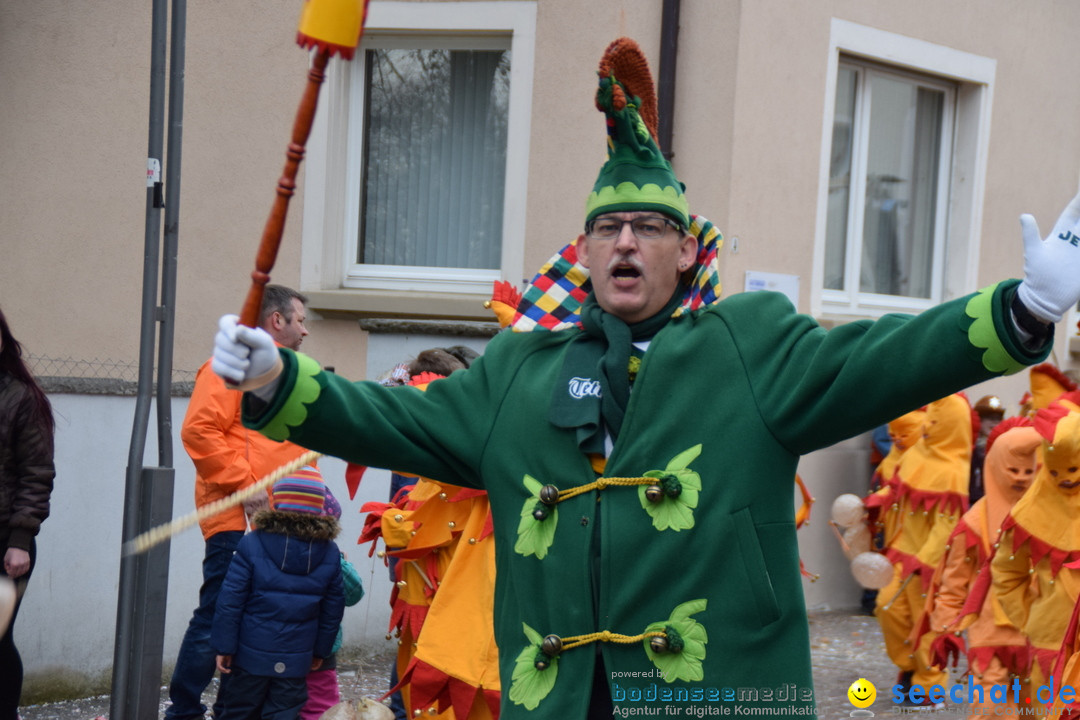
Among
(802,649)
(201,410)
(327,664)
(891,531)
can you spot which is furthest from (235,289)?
(802,649)

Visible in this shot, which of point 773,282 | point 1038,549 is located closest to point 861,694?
point 1038,549

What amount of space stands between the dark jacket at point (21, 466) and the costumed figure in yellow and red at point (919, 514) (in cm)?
448

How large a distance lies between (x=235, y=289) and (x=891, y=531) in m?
4.34

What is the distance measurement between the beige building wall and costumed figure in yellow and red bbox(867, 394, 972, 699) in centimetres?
153

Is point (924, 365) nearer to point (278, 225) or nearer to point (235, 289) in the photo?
point (278, 225)

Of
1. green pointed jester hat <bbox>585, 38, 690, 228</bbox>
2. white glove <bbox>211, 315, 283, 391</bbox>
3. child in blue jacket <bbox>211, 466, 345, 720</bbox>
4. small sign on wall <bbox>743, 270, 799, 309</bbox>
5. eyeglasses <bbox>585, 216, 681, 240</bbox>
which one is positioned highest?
green pointed jester hat <bbox>585, 38, 690, 228</bbox>

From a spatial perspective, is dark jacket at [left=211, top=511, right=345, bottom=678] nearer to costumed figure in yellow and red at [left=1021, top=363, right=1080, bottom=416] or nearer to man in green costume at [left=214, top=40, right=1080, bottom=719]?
man in green costume at [left=214, top=40, right=1080, bottom=719]

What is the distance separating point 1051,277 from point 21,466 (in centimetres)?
424

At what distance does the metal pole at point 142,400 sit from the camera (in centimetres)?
532

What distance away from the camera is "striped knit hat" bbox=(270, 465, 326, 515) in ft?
16.9

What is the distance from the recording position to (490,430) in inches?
110

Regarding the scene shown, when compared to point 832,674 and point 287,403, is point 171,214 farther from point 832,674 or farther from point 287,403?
point 832,674

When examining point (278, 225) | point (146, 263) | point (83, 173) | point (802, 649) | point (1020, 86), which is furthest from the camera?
point (1020, 86)

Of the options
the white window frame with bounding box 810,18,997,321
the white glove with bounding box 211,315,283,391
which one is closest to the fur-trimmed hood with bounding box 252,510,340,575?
the white glove with bounding box 211,315,283,391
